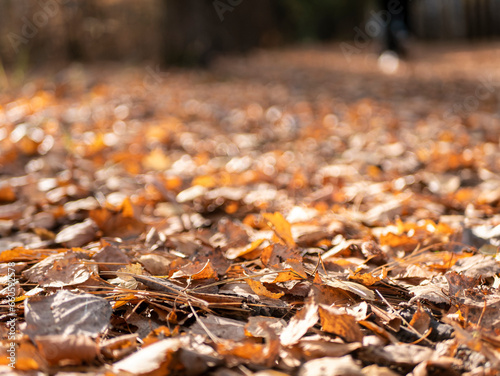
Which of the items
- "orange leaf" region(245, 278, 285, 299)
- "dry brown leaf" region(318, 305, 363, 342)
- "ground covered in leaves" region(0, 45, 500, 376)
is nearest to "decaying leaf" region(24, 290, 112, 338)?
"ground covered in leaves" region(0, 45, 500, 376)

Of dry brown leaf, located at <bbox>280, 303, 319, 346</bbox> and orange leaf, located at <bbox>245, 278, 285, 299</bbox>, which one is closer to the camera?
dry brown leaf, located at <bbox>280, 303, 319, 346</bbox>

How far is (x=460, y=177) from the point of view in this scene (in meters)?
2.10

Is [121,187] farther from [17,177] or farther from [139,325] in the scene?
[139,325]

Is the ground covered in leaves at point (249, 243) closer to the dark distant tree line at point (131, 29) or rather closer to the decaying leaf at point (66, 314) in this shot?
the decaying leaf at point (66, 314)

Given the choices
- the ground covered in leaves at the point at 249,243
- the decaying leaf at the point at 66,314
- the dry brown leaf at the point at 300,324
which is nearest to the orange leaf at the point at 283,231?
the ground covered in leaves at the point at 249,243

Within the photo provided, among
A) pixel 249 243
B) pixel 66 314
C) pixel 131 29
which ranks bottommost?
pixel 249 243

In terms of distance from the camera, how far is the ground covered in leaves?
816mm

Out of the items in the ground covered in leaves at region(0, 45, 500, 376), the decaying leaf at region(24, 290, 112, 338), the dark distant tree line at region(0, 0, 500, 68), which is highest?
the dark distant tree line at region(0, 0, 500, 68)

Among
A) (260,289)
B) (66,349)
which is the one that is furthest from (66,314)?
(260,289)

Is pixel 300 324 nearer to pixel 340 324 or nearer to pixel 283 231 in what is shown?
pixel 340 324

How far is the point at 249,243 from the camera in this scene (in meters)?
1.33

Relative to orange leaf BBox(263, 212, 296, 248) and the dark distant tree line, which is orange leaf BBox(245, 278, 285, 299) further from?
the dark distant tree line

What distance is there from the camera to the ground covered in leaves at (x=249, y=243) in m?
0.82

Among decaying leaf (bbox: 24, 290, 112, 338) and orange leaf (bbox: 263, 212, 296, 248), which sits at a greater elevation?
decaying leaf (bbox: 24, 290, 112, 338)
